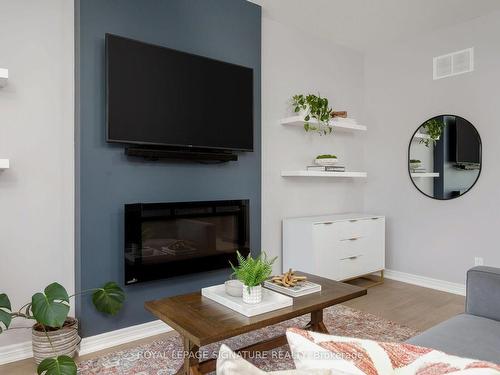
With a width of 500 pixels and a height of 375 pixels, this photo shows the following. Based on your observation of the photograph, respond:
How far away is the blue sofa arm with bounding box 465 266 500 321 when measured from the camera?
186cm

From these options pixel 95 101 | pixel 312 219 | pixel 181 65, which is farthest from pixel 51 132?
pixel 312 219

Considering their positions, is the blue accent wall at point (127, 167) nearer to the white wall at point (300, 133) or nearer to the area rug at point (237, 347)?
the area rug at point (237, 347)

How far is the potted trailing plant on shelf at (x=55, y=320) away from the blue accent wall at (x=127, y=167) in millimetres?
219

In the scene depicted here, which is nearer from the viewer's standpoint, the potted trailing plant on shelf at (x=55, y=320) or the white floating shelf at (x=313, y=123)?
the potted trailing plant on shelf at (x=55, y=320)

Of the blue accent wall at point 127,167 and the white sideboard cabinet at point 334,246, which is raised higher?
the blue accent wall at point 127,167

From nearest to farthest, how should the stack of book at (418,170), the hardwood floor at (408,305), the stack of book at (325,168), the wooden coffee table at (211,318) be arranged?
the wooden coffee table at (211,318) → the hardwood floor at (408,305) → the stack of book at (325,168) → the stack of book at (418,170)

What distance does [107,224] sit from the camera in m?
2.62

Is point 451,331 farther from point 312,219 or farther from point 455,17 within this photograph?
point 455,17

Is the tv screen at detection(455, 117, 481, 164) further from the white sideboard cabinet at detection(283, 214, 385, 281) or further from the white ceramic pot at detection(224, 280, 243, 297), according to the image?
the white ceramic pot at detection(224, 280, 243, 297)

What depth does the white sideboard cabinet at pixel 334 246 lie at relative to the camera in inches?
141

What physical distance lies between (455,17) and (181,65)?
9.32ft

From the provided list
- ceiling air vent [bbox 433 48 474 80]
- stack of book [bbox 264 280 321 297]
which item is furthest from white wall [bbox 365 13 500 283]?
stack of book [bbox 264 280 321 297]

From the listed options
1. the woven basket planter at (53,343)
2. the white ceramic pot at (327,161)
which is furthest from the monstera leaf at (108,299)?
the white ceramic pot at (327,161)

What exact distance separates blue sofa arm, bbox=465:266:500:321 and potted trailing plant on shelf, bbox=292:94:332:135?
7.18 feet
